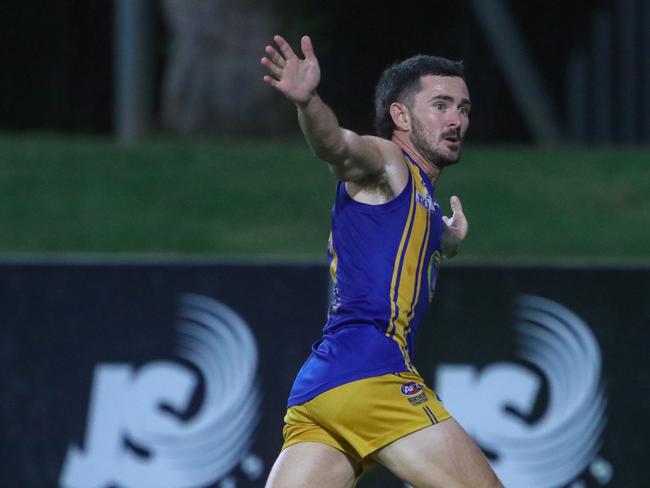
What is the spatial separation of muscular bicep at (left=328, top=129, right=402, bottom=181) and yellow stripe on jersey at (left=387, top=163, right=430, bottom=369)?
15 cm

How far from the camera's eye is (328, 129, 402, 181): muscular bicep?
4.41 metres

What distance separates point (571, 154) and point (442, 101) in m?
7.12

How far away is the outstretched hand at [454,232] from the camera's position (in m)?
5.22

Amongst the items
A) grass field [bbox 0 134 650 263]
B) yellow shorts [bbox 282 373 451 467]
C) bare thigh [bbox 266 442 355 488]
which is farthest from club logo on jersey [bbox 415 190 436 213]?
grass field [bbox 0 134 650 263]

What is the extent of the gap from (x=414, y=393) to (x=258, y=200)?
6403mm

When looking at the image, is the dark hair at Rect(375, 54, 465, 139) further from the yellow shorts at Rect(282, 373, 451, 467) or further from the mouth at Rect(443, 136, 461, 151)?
the yellow shorts at Rect(282, 373, 451, 467)

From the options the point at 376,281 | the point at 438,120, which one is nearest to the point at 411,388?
the point at 376,281

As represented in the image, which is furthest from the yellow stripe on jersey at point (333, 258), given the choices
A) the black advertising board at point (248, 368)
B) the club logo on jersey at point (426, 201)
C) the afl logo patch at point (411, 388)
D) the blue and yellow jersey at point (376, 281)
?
the black advertising board at point (248, 368)

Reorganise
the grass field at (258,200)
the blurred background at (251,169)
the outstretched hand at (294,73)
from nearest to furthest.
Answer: the outstretched hand at (294,73), the blurred background at (251,169), the grass field at (258,200)

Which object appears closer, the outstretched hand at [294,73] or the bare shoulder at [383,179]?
the outstretched hand at [294,73]

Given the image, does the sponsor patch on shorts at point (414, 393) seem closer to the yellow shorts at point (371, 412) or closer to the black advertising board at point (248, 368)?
the yellow shorts at point (371, 412)

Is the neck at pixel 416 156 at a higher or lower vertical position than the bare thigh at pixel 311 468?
higher

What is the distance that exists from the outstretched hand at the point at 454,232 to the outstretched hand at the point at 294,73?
3.56 feet

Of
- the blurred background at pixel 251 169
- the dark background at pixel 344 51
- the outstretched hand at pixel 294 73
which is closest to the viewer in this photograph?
the outstretched hand at pixel 294 73
